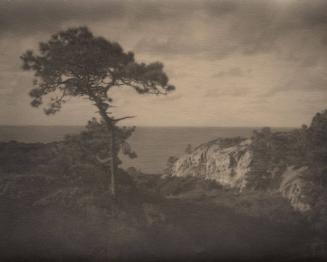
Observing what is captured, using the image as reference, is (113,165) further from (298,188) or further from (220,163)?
(298,188)

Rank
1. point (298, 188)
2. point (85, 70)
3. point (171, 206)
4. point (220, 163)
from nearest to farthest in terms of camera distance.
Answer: point (85, 70) < point (298, 188) < point (171, 206) < point (220, 163)

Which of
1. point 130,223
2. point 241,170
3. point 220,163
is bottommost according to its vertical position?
point 130,223

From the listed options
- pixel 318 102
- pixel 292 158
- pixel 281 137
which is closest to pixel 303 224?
pixel 292 158

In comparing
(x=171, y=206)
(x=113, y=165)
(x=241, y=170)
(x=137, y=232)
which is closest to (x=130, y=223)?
(x=137, y=232)

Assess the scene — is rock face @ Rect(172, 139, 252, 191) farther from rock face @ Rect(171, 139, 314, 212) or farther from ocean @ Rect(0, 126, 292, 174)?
ocean @ Rect(0, 126, 292, 174)

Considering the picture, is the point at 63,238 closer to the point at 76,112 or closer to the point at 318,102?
the point at 76,112

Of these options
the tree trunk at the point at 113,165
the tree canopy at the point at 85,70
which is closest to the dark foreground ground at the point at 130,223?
the tree trunk at the point at 113,165

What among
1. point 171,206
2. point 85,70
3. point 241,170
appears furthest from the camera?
point 241,170

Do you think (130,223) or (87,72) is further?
(130,223)
